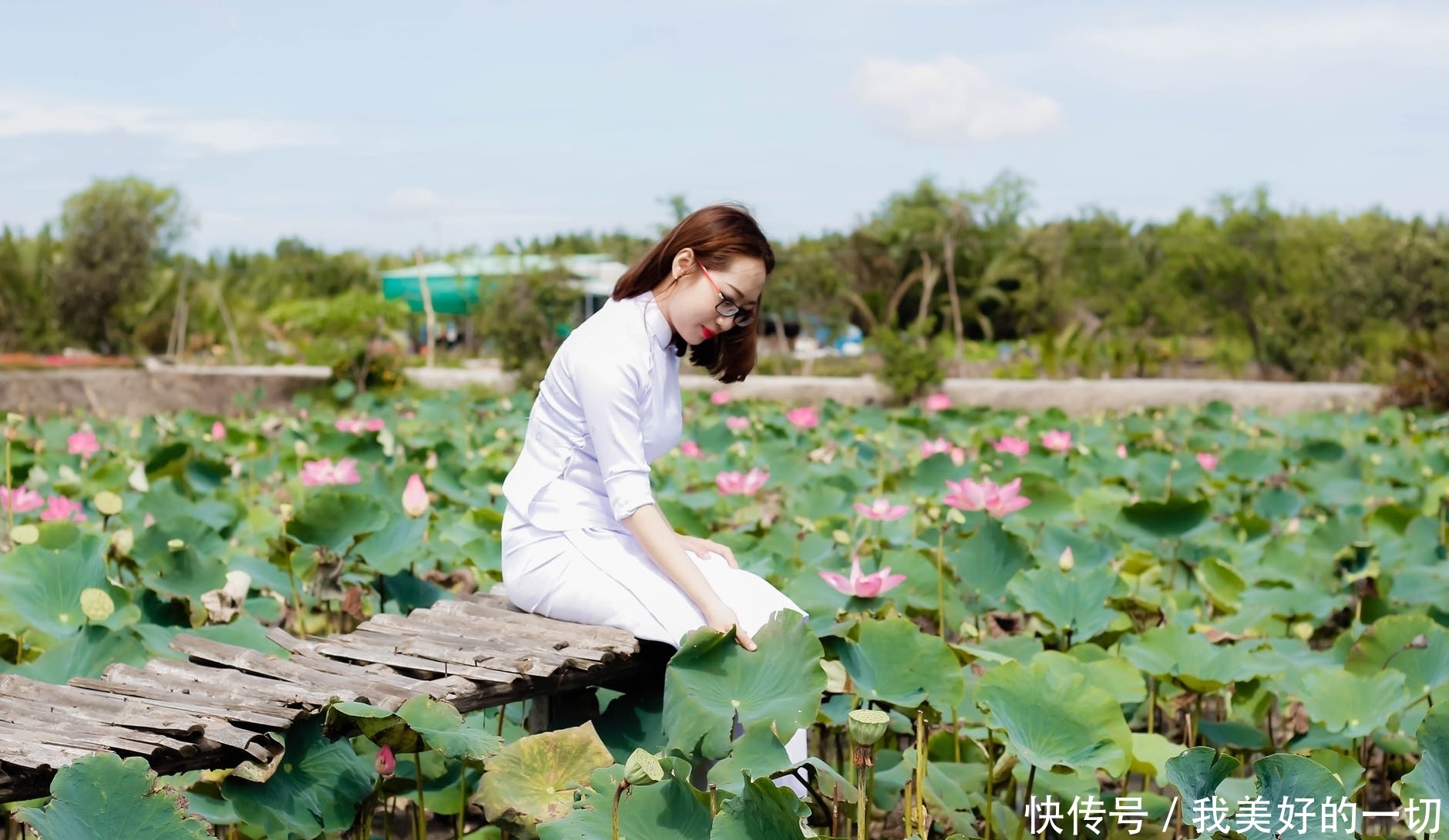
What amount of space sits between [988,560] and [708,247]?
3.62ft

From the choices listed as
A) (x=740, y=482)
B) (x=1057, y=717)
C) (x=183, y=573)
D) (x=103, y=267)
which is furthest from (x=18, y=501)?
(x=103, y=267)

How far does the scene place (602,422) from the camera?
209cm

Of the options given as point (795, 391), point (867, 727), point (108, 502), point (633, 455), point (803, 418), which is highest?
point (633, 455)

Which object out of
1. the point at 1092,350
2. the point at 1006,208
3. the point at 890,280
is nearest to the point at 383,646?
the point at 1092,350

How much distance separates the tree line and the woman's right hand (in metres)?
11.5

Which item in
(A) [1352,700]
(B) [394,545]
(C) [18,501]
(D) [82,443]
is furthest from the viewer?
(D) [82,443]

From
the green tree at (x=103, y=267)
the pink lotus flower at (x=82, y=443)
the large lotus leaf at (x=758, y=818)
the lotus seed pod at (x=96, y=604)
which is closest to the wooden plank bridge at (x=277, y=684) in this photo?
the lotus seed pod at (x=96, y=604)

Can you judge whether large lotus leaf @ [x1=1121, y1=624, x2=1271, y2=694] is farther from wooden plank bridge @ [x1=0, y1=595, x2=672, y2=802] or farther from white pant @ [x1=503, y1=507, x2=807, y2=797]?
wooden plank bridge @ [x1=0, y1=595, x2=672, y2=802]

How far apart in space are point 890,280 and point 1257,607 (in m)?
21.6

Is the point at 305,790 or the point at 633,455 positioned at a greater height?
the point at 633,455

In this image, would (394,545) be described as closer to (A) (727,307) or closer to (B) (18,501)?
(A) (727,307)

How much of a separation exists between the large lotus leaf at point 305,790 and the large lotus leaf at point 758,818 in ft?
1.79

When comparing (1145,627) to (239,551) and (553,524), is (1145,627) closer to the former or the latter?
(553,524)

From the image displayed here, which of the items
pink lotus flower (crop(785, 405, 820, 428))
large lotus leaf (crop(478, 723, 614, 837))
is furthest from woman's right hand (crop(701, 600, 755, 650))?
pink lotus flower (crop(785, 405, 820, 428))
